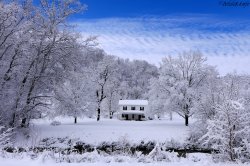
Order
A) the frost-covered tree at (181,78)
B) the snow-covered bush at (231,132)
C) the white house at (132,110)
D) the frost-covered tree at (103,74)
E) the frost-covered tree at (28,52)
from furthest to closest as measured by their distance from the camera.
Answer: the white house at (132,110) < the frost-covered tree at (103,74) < the frost-covered tree at (181,78) < the frost-covered tree at (28,52) < the snow-covered bush at (231,132)

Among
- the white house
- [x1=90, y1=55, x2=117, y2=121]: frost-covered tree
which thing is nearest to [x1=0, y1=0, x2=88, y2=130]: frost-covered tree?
[x1=90, y1=55, x2=117, y2=121]: frost-covered tree

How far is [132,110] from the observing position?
64.5m

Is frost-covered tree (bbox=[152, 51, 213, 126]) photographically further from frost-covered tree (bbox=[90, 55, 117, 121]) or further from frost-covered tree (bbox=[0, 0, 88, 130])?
frost-covered tree (bbox=[0, 0, 88, 130])

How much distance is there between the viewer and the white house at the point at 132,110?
6425 centimetres

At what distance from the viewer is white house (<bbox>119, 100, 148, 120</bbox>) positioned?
64.2 meters

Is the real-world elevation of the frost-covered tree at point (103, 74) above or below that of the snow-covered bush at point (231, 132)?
above

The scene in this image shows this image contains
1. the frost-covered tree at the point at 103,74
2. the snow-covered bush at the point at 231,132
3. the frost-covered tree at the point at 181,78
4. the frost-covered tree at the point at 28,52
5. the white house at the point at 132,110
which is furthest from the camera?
the white house at the point at 132,110

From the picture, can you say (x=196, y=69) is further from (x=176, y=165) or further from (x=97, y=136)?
(x=176, y=165)

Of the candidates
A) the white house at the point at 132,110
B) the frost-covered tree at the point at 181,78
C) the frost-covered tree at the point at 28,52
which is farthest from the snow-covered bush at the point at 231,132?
the white house at the point at 132,110

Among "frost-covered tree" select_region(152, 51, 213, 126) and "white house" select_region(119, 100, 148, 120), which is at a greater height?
"frost-covered tree" select_region(152, 51, 213, 126)

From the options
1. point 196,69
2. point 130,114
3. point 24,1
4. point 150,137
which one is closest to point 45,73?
point 24,1

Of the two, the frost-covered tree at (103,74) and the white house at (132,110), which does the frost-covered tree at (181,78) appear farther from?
the white house at (132,110)

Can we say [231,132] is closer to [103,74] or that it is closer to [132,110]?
[103,74]

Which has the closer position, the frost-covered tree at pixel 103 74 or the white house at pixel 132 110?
the frost-covered tree at pixel 103 74
